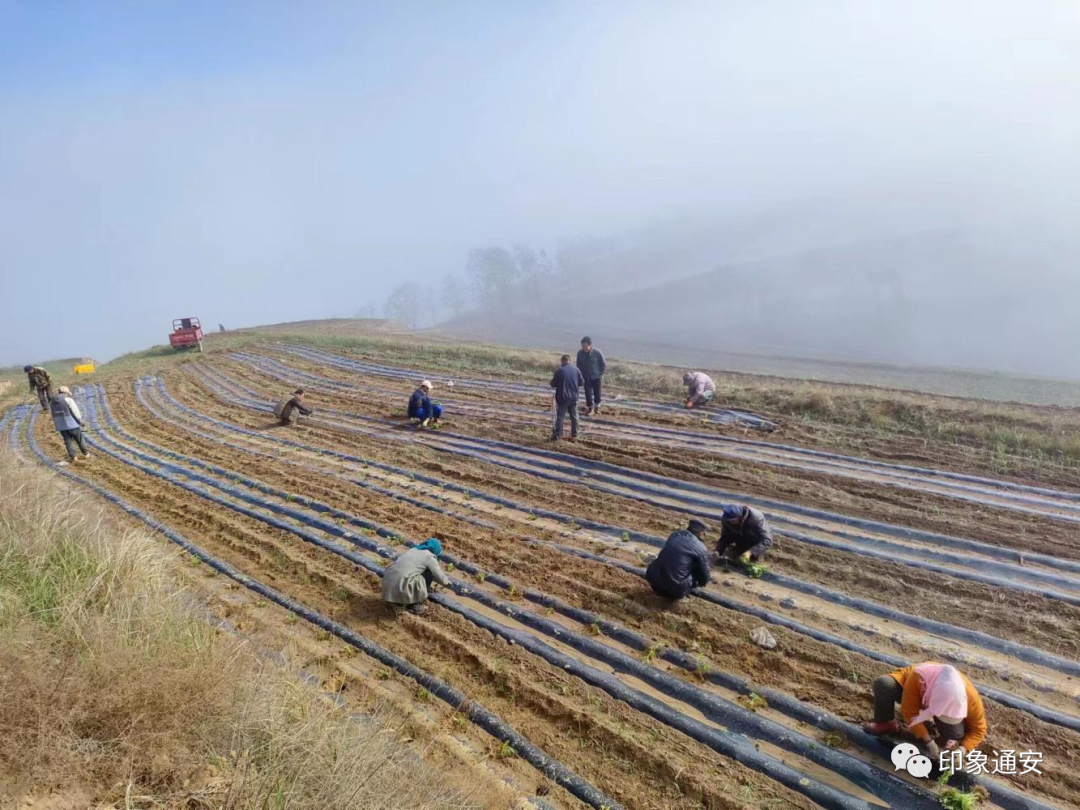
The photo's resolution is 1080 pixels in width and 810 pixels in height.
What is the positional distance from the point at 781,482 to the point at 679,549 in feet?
12.5

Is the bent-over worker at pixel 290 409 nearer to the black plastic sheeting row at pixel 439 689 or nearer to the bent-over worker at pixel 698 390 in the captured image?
the black plastic sheeting row at pixel 439 689

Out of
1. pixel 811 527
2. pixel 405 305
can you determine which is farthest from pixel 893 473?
pixel 405 305

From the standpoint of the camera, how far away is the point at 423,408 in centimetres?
1182

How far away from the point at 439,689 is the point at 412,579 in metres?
1.28

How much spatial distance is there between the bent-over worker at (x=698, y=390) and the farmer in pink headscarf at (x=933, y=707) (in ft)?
28.8

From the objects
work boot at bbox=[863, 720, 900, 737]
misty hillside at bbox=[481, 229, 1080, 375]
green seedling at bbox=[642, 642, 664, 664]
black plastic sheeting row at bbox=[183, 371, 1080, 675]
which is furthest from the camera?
misty hillside at bbox=[481, 229, 1080, 375]

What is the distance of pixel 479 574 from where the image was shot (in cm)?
606

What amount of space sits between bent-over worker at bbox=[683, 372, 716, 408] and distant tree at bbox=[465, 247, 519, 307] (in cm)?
7558

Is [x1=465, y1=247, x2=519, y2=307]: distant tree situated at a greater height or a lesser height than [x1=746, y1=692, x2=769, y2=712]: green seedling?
greater

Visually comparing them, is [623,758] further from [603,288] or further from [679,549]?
[603,288]

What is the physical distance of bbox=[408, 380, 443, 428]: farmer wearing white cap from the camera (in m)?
11.8

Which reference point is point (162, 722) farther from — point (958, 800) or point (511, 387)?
point (511, 387)

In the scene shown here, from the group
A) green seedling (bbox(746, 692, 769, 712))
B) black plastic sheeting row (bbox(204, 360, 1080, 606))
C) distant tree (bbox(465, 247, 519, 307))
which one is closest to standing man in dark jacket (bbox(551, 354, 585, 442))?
black plastic sheeting row (bbox(204, 360, 1080, 606))

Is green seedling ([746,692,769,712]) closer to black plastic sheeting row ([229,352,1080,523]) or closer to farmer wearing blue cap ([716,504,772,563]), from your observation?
farmer wearing blue cap ([716,504,772,563])
